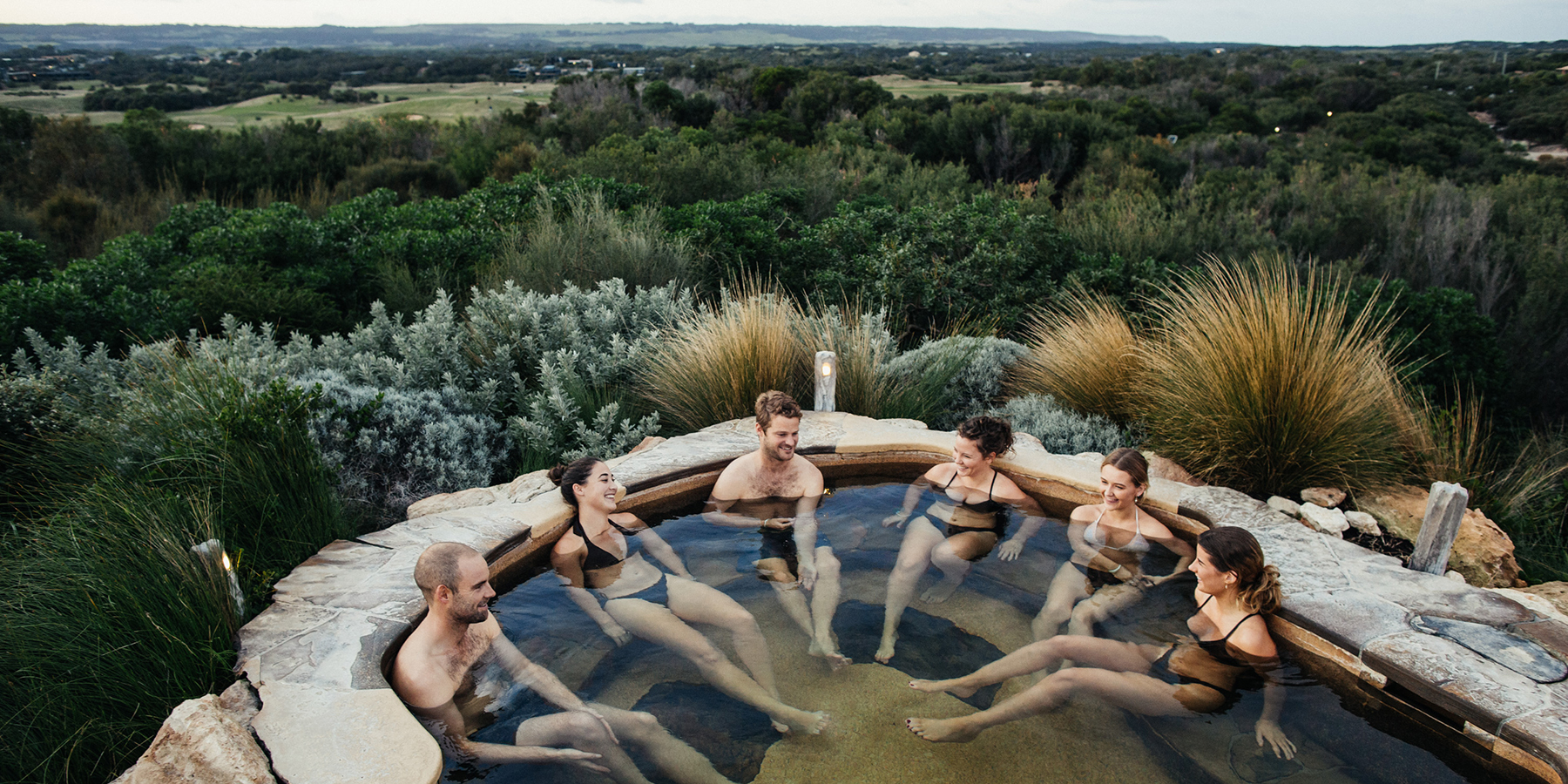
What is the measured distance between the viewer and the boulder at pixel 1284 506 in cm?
469

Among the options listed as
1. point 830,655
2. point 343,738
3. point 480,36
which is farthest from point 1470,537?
point 480,36

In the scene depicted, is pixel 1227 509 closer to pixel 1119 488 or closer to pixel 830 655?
pixel 1119 488

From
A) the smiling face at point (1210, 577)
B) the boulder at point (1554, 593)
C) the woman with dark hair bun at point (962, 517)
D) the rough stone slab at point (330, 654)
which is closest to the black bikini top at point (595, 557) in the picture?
the rough stone slab at point (330, 654)

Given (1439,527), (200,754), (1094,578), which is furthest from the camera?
(1094,578)

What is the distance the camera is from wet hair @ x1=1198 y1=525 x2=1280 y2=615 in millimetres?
3639

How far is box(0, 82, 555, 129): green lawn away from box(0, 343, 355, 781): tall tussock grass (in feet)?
50.9

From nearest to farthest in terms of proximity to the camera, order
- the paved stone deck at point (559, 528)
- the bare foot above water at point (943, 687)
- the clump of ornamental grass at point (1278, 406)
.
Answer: the paved stone deck at point (559, 528) < the bare foot above water at point (943, 687) < the clump of ornamental grass at point (1278, 406)

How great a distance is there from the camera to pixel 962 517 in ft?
16.6

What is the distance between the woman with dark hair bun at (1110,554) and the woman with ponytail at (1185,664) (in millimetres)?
234

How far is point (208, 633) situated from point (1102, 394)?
5.60 metres

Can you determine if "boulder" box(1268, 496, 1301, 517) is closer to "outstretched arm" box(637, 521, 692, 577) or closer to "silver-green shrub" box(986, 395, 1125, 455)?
"silver-green shrub" box(986, 395, 1125, 455)

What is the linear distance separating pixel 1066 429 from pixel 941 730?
3267 mm

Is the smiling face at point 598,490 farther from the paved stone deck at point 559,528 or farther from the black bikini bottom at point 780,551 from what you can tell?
the black bikini bottom at point 780,551

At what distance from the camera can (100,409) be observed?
5129 millimetres
